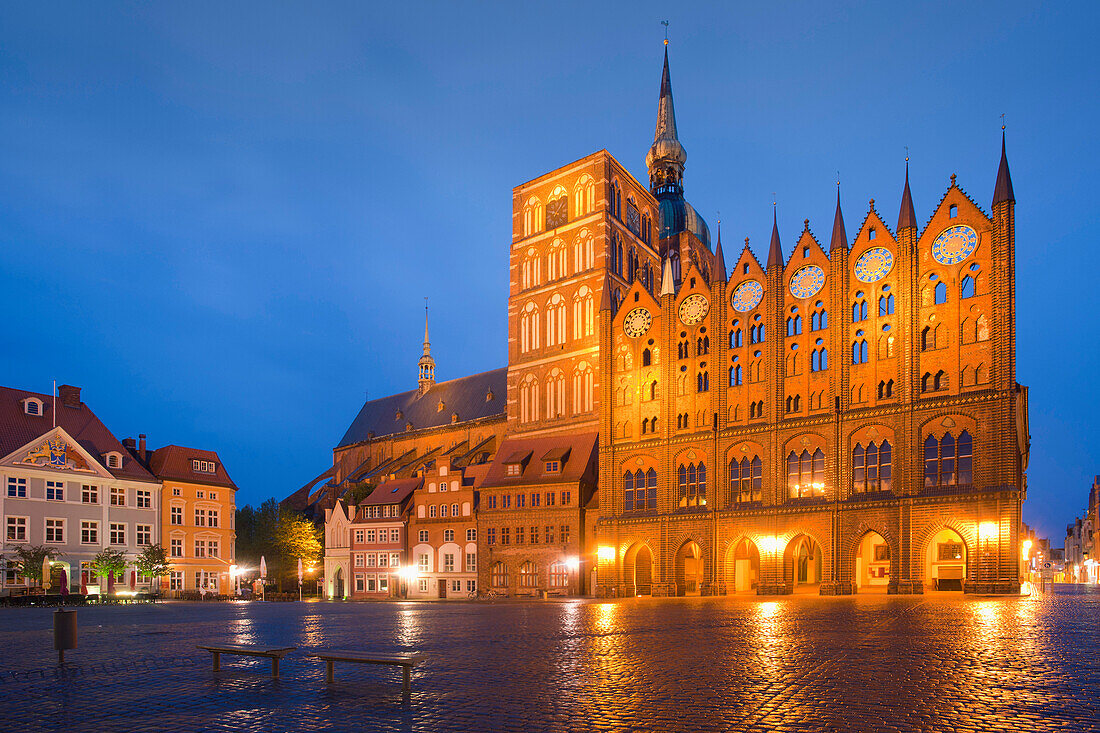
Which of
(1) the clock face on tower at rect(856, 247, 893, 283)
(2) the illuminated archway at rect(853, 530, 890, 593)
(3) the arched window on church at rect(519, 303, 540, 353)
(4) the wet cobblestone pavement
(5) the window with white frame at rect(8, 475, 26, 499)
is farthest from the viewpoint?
(3) the arched window on church at rect(519, 303, 540, 353)

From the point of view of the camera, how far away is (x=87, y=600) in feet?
169

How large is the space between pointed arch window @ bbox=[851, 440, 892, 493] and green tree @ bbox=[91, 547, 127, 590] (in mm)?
47268

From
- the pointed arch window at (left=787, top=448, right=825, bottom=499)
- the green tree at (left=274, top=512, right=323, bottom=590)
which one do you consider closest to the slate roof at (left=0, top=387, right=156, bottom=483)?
the green tree at (left=274, top=512, right=323, bottom=590)

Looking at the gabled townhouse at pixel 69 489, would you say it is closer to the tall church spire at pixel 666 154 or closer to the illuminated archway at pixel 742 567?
the illuminated archway at pixel 742 567

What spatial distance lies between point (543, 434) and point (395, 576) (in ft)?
58.0

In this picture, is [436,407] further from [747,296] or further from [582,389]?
[747,296]

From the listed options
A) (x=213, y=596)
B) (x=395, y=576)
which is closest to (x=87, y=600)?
(x=213, y=596)

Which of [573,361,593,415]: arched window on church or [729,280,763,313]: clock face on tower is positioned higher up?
[729,280,763,313]: clock face on tower

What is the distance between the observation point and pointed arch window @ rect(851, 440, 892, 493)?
48750 mm

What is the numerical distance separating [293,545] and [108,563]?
21586 millimetres

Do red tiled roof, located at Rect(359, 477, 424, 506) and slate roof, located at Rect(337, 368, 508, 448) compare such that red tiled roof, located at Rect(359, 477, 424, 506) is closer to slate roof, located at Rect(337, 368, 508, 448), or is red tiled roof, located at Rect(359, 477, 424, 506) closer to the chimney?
slate roof, located at Rect(337, 368, 508, 448)

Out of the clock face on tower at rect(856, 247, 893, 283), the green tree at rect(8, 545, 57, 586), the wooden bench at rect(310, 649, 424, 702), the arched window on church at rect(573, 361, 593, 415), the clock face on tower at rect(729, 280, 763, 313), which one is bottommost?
the green tree at rect(8, 545, 57, 586)

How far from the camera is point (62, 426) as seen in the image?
6550cm

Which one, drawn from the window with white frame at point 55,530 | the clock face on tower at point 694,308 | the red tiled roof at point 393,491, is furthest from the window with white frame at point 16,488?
the clock face on tower at point 694,308
